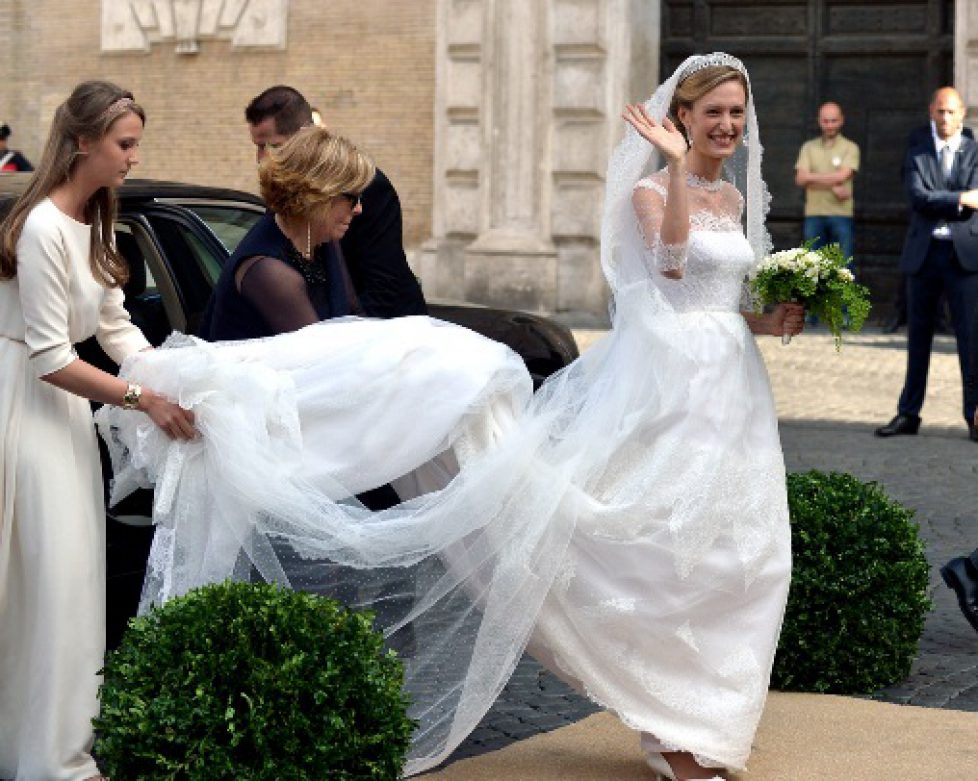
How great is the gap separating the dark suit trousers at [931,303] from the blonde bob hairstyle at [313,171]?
801 centimetres

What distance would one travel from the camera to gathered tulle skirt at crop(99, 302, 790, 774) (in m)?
5.68

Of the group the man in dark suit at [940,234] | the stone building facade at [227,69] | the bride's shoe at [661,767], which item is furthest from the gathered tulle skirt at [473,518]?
the stone building facade at [227,69]

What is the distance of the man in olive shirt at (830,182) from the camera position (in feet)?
64.3

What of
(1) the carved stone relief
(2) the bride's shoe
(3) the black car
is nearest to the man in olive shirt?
(1) the carved stone relief

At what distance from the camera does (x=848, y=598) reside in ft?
23.3

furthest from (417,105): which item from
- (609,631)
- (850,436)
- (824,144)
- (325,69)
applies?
(609,631)

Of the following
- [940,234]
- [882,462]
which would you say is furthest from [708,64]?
[940,234]

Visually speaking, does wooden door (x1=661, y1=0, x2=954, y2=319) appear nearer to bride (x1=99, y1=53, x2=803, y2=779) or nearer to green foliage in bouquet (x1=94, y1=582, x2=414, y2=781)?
bride (x1=99, y1=53, x2=803, y2=779)

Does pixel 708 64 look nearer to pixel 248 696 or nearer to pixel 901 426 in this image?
pixel 248 696

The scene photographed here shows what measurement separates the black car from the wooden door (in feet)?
45.9

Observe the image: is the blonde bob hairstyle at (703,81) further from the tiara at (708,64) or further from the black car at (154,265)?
the black car at (154,265)

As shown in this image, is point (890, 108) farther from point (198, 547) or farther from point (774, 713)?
point (198, 547)

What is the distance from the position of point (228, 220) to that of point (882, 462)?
19.8 feet

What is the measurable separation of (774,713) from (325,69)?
1716 centimetres
